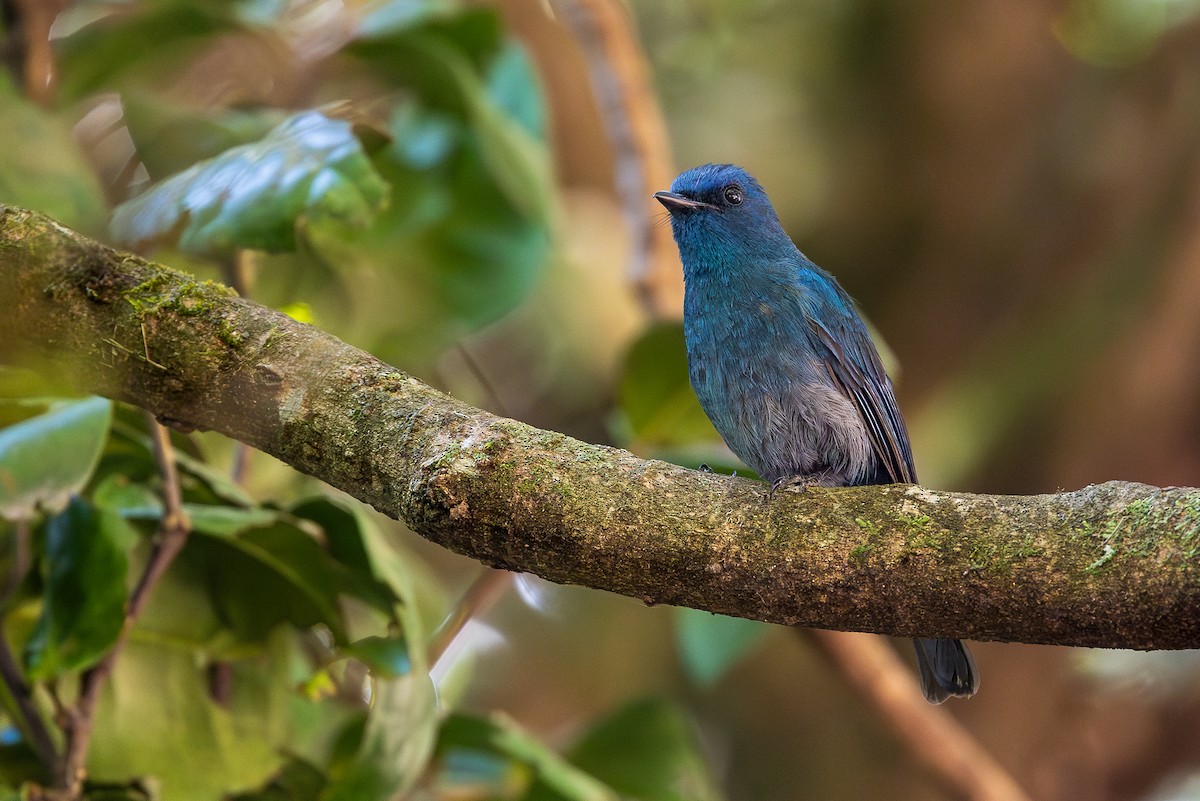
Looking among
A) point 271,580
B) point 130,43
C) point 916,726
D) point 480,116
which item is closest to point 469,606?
point 271,580

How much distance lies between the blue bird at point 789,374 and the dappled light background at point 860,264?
1.88ft

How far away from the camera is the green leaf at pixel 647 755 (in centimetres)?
346

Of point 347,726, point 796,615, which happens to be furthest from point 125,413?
point 796,615

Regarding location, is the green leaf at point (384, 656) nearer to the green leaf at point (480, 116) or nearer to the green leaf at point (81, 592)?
the green leaf at point (81, 592)

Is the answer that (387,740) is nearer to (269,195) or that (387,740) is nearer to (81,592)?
(81,592)

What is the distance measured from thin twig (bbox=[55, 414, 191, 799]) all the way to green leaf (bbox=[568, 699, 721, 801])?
1575 millimetres

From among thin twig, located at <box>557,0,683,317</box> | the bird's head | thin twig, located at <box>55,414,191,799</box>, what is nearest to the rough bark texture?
thin twig, located at <box>55,414,191,799</box>

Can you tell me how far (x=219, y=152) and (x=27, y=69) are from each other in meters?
0.92

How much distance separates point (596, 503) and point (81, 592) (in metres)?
1.33

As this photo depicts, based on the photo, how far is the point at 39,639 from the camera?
95.0 inches

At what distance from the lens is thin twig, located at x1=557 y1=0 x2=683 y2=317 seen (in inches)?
174

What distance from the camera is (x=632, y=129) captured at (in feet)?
14.7

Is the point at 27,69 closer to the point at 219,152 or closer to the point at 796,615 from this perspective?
the point at 219,152

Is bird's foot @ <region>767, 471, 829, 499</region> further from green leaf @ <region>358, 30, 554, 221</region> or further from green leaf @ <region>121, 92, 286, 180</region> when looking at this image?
green leaf @ <region>121, 92, 286, 180</region>
